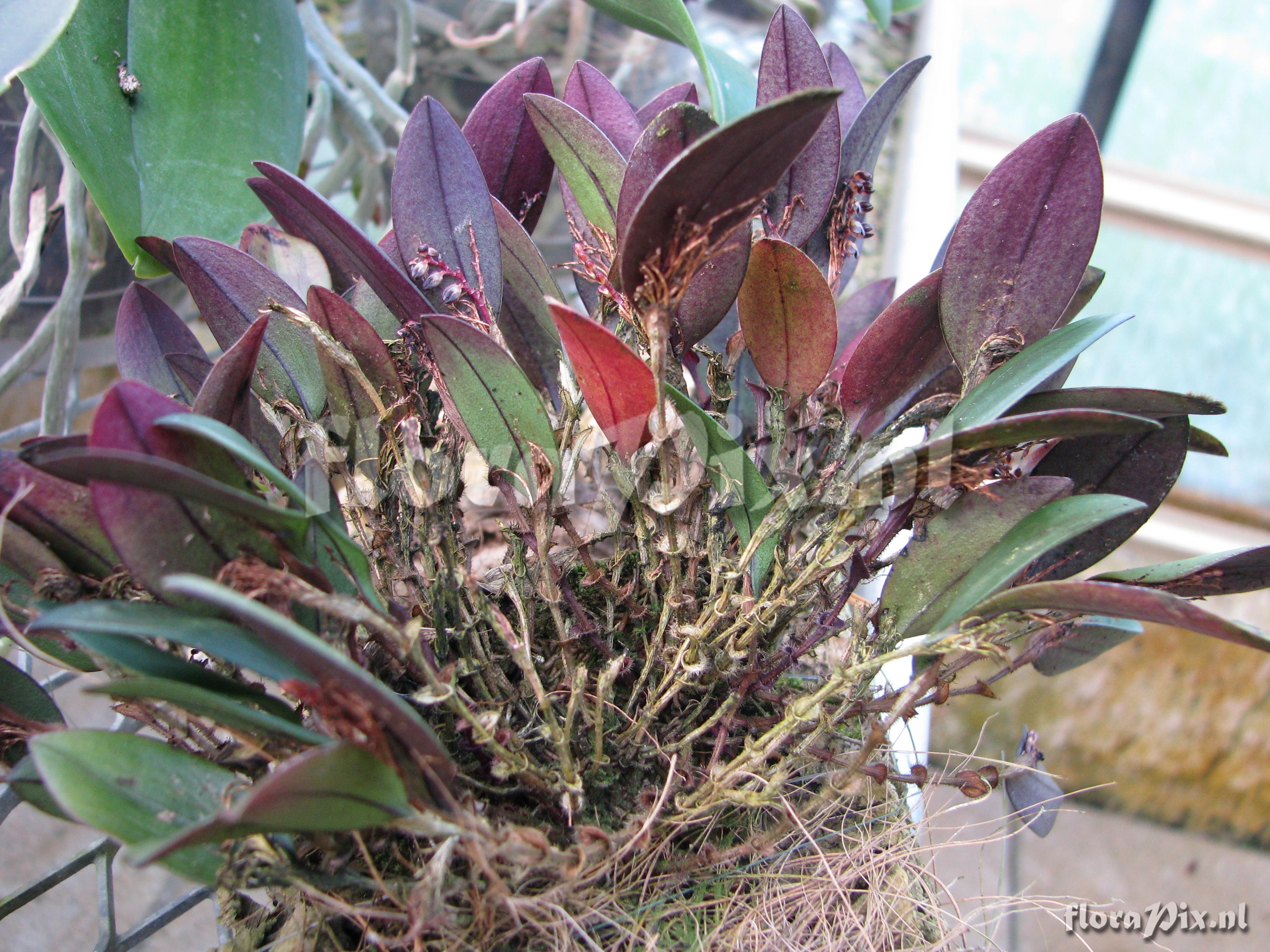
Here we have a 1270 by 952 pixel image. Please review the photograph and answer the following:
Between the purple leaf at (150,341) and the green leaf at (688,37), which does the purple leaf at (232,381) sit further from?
the green leaf at (688,37)

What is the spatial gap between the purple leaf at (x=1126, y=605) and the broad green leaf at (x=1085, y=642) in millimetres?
69

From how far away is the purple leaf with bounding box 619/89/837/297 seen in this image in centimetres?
22

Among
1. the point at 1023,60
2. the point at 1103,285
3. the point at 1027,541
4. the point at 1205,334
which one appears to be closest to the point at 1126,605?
the point at 1027,541

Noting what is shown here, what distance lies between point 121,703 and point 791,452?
306 millimetres

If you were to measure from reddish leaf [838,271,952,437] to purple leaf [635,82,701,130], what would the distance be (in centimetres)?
14

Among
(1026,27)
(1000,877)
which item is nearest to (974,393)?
(1000,877)

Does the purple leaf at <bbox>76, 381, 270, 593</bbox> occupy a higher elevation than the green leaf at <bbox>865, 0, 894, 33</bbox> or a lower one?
lower

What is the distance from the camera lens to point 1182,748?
5.09 ft

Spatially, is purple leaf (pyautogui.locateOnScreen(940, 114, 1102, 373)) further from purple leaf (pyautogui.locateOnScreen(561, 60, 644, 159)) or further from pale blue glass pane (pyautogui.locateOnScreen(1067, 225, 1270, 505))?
pale blue glass pane (pyautogui.locateOnScreen(1067, 225, 1270, 505))

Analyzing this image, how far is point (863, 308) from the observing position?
19.7 inches

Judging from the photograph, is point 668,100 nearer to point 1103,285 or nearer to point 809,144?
point 809,144

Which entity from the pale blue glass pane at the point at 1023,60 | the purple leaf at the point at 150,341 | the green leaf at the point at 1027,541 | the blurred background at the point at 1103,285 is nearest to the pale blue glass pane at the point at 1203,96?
the blurred background at the point at 1103,285

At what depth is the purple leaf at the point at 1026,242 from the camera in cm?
31

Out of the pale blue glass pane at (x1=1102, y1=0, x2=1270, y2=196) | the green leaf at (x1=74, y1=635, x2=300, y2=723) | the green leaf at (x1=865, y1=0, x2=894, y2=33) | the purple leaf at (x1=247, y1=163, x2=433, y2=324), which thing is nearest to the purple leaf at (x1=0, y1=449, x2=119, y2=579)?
the green leaf at (x1=74, y1=635, x2=300, y2=723)
